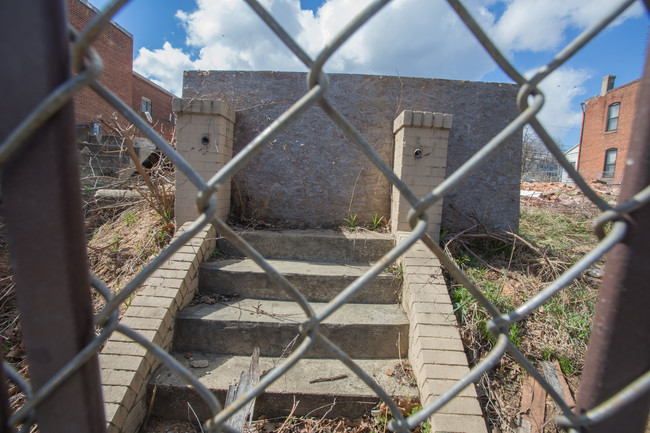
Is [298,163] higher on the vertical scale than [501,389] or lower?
higher

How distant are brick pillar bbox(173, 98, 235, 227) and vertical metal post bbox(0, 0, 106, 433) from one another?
292 cm

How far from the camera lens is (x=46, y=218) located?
430mm

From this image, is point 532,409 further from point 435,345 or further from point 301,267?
point 301,267

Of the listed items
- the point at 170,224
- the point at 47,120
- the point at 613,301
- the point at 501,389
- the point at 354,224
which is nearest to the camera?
the point at 47,120

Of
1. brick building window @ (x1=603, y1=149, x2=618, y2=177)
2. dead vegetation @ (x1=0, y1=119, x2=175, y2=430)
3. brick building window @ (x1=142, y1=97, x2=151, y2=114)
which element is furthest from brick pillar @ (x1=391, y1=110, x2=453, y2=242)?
brick building window @ (x1=603, y1=149, x2=618, y2=177)

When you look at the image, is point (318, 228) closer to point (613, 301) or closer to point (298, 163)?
point (298, 163)

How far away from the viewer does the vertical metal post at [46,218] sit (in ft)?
1.30

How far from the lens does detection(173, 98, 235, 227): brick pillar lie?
328 centimetres

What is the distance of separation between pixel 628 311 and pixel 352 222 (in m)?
3.43

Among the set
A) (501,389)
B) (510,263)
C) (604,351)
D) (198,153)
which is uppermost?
(198,153)

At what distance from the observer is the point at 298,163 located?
4.02m

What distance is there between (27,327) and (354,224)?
3.64m

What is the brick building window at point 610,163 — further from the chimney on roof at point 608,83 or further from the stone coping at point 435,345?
the stone coping at point 435,345

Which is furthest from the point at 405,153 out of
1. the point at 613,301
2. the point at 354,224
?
the point at 613,301
